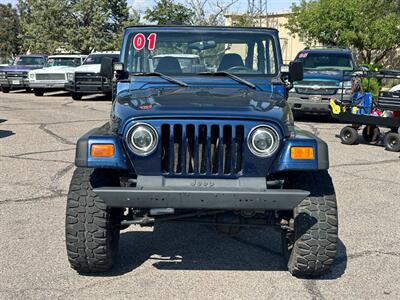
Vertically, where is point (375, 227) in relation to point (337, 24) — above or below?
below

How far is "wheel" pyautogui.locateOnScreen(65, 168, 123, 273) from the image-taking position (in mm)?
3854

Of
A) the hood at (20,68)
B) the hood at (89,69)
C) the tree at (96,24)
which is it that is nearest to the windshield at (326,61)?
the hood at (89,69)

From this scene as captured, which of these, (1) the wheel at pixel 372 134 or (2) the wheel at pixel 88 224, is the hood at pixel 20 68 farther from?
(2) the wheel at pixel 88 224

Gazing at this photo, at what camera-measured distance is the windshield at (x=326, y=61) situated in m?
14.7

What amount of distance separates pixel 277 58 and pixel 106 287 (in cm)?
258

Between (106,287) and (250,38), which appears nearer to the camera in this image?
(106,287)

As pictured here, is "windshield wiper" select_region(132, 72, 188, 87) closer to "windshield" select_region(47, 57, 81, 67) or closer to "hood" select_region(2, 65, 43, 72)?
"windshield" select_region(47, 57, 81, 67)

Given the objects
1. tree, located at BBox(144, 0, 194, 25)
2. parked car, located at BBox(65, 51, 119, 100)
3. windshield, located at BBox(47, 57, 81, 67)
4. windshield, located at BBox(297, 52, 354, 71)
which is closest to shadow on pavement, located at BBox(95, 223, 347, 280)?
windshield, located at BBox(297, 52, 354, 71)

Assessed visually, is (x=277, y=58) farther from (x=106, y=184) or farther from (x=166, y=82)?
(x=106, y=184)

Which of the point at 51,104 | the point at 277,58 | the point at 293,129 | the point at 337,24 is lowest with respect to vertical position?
the point at 51,104

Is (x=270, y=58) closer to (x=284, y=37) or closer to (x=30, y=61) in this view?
(x=30, y=61)

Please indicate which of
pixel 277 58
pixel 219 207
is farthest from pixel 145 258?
pixel 277 58

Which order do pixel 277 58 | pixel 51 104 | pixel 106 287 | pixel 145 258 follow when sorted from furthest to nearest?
pixel 51 104 → pixel 277 58 → pixel 145 258 → pixel 106 287

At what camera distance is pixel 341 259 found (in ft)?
14.8
